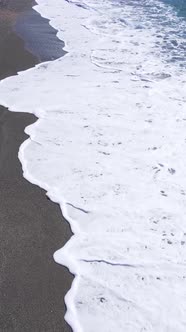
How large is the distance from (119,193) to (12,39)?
7.18 m

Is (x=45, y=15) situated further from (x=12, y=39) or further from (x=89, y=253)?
(x=89, y=253)

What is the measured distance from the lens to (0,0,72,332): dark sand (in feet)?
13.1

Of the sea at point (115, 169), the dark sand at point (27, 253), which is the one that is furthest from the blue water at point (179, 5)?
the dark sand at point (27, 253)

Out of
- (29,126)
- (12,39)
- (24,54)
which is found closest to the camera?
(29,126)

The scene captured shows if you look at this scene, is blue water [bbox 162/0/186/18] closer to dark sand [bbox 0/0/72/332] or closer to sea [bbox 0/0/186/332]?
sea [bbox 0/0/186/332]

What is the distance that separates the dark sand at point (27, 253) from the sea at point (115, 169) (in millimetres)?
108

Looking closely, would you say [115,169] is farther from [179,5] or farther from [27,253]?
[179,5]

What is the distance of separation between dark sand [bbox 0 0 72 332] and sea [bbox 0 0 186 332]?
108 mm

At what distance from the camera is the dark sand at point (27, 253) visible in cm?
398

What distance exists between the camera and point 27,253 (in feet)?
15.3

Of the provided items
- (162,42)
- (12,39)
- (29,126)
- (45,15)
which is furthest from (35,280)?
(45,15)

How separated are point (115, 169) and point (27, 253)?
201 centimetres

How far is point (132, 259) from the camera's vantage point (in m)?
4.70

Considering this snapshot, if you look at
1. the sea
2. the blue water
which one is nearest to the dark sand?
the sea
